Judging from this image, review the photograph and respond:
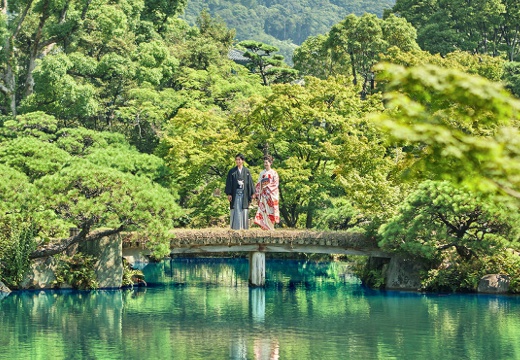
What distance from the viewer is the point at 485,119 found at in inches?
219

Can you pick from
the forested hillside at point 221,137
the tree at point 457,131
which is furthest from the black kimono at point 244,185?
→ the tree at point 457,131

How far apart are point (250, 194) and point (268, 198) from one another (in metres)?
0.48

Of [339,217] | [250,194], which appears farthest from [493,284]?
[250,194]

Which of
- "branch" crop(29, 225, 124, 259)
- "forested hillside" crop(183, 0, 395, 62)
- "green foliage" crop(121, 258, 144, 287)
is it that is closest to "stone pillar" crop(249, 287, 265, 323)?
"green foliage" crop(121, 258, 144, 287)

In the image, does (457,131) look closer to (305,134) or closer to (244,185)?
(244,185)

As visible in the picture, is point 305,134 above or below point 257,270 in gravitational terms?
above

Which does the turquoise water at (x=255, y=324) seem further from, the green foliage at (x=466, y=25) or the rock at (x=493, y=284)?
the green foliage at (x=466, y=25)

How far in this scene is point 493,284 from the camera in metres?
18.8

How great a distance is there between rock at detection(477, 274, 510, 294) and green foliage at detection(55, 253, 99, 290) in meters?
7.84

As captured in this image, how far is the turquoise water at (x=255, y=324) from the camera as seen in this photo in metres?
13.4

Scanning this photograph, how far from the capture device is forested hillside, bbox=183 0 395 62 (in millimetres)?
132375

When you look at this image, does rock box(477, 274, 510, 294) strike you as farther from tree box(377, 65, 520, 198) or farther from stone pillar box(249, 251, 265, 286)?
tree box(377, 65, 520, 198)

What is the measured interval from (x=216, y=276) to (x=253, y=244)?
372cm

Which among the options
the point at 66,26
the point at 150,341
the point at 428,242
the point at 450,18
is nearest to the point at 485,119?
the point at 150,341
